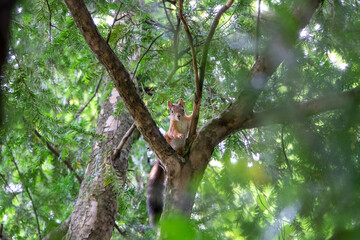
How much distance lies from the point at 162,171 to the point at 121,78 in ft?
4.39

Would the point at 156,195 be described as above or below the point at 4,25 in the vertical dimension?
above

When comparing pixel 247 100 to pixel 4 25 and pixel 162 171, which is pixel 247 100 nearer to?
pixel 162 171

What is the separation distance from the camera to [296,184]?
78.7 inches

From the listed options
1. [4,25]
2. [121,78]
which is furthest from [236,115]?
[4,25]

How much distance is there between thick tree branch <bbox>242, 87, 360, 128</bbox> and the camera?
6.97 ft

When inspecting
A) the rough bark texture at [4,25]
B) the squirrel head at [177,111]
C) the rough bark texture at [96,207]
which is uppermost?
the squirrel head at [177,111]

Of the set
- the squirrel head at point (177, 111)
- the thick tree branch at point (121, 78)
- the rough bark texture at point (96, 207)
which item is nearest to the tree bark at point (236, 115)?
the thick tree branch at point (121, 78)

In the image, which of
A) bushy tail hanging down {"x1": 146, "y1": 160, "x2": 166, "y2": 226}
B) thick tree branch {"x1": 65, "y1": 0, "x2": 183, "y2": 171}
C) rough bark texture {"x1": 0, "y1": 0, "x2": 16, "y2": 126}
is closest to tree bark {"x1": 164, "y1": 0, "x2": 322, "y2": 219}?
thick tree branch {"x1": 65, "y1": 0, "x2": 183, "y2": 171}

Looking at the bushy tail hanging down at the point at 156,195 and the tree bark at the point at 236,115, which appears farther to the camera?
the bushy tail hanging down at the point at 156,195

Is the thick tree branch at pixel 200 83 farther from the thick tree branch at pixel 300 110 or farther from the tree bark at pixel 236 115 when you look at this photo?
the thick tree branch at pixel 300 110

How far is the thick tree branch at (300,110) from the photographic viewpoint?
2125 millimetres

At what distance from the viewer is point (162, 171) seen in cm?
321

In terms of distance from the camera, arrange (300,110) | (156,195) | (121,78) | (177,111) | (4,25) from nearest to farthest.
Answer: (4,25) < (121,78) < (300,110) < (156,195) < (177,111)

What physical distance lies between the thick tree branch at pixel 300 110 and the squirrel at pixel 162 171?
56cm
